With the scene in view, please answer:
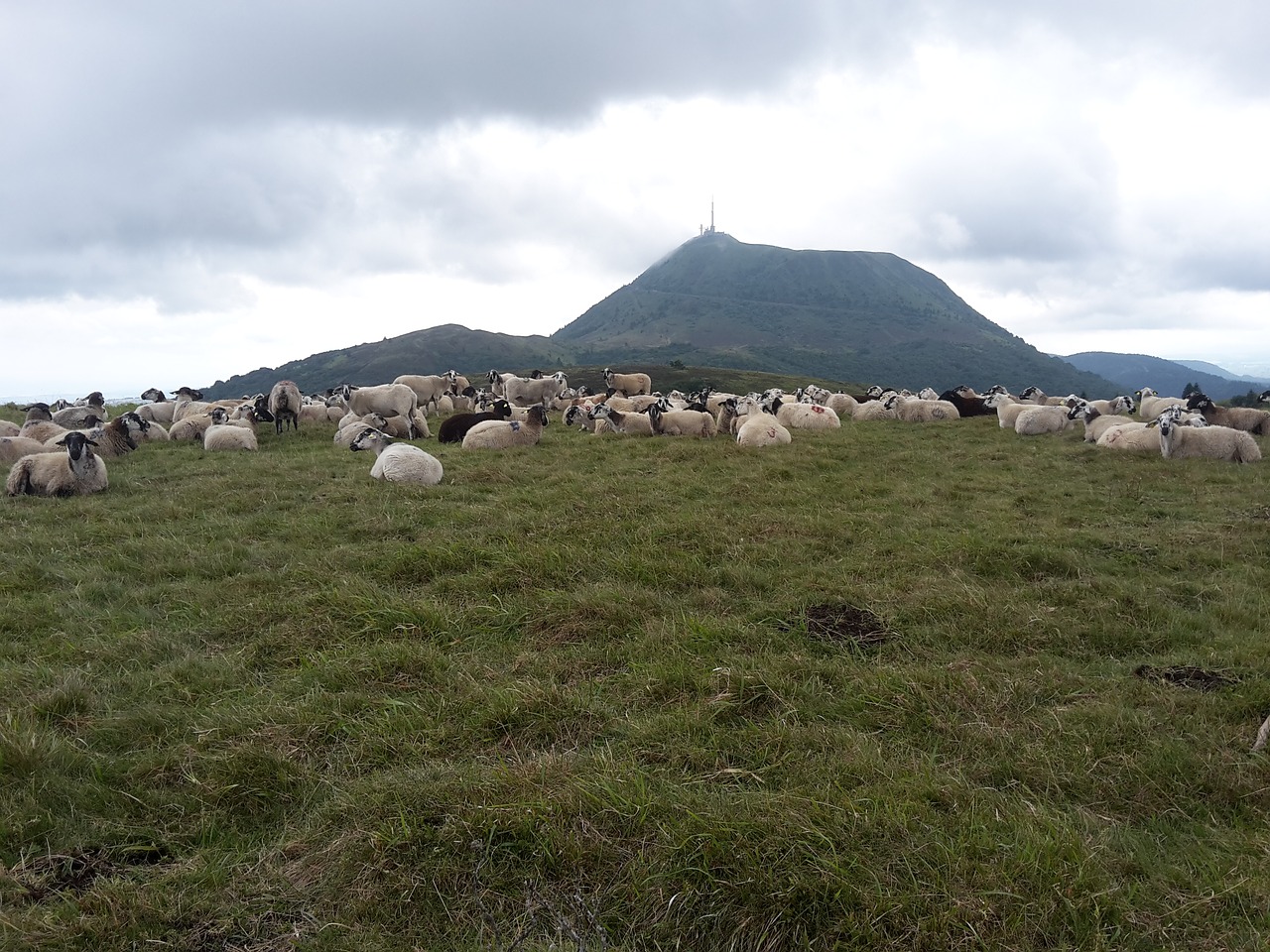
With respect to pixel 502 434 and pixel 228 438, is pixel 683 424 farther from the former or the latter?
pixel 228 438

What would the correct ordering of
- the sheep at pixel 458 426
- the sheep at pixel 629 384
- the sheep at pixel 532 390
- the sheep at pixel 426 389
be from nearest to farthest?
1. the sheep at pixel 458 426
2. the sheep at pixel 426 389
3. the sheep at pixel 532 390
4. the sheep at pixel 629 384

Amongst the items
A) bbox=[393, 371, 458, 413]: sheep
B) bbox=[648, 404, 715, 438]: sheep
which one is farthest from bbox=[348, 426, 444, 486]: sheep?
bbox=[393, 371, 458, 413]: sheep

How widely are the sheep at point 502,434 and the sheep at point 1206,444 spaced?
14.8m

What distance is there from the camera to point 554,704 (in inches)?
191

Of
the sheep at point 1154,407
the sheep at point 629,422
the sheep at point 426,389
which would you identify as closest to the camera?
the sheep at point 629,422

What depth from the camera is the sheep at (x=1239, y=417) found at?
61.7ft

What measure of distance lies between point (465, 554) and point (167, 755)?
378 cm

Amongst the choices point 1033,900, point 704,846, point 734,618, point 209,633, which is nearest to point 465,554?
point 209,633

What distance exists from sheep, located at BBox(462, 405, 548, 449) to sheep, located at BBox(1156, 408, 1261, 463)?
1475 cm

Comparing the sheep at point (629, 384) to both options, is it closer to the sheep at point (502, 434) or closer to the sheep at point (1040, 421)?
the sheep at point (502, 434)

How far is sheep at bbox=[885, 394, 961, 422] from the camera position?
25891mm

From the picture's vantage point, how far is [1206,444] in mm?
15297

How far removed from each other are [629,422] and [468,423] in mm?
4592

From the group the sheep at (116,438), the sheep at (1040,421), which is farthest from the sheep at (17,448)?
the sheep at (1040,421)
